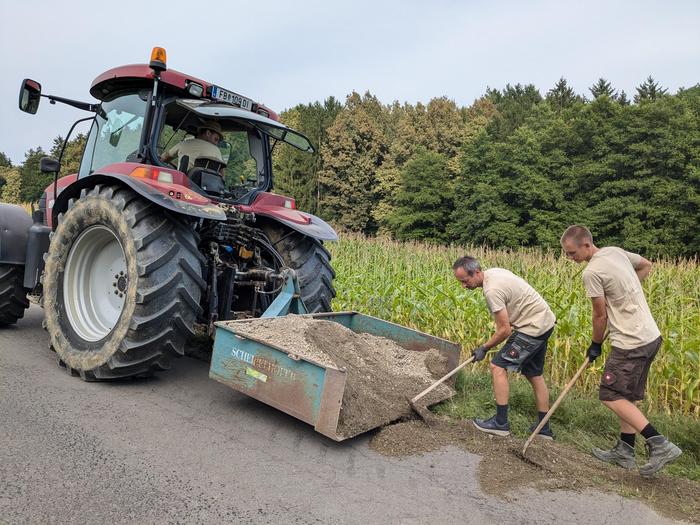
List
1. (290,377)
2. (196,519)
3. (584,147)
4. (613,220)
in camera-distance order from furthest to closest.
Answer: (584,147) < (613,220) < (290,377) < (196,519)

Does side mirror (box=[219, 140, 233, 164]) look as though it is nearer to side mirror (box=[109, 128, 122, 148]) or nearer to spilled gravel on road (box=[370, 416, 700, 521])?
side mirror (box=[109, 128, 122, 148])

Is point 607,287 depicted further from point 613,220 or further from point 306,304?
point 613,220

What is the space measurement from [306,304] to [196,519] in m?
2.61

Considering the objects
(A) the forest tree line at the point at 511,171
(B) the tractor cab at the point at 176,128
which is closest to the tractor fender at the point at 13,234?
(B) the tractor cab at the point at 176,128

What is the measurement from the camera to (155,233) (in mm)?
3908

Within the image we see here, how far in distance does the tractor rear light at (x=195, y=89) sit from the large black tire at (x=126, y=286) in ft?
3.39

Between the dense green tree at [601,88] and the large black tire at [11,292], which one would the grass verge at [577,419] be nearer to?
the large black tire at [11,292]

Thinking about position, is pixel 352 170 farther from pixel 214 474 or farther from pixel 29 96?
pixel 214 474

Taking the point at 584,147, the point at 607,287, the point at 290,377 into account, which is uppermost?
the point at 584,147

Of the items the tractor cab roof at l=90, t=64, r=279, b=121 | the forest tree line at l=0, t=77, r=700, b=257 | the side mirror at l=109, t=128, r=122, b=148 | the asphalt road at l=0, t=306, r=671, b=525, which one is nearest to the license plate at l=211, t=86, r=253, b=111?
the tractor cab roof at l=90, t=64, r=279, b=121

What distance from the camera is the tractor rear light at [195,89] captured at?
4480mm

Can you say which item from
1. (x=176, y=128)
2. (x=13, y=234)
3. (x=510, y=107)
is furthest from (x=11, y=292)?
(x=510, y=107)

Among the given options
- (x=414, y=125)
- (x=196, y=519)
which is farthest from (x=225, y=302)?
(x=414, y=125)

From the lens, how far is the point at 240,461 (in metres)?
3.00
